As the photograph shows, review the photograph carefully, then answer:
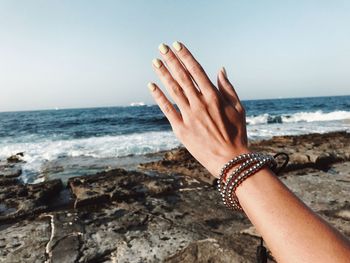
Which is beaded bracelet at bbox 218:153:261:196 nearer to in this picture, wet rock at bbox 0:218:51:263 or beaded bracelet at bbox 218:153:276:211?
beaded bracelet at bbox 218:153:276:211

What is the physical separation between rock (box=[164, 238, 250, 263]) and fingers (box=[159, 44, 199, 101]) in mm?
1605

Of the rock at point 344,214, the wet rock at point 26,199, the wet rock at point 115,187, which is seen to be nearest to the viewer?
the rock at point 344,214

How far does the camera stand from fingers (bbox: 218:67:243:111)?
104 cm

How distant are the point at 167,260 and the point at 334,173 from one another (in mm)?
3714

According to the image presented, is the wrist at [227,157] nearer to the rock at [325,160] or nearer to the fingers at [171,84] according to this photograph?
the fingers at [171,84]

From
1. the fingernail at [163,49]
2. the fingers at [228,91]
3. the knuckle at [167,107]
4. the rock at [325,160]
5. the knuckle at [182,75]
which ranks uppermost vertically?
the fingernail at [163,49]

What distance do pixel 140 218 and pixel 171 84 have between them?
7.59 feet

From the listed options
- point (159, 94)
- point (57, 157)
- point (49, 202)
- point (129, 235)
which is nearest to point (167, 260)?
point (129, 235)

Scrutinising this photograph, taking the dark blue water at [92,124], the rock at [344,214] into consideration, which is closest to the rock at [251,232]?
the rock at [344,214]

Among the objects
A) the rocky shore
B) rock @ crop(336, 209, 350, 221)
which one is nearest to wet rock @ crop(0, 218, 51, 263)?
the rocky shore

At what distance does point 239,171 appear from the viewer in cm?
88

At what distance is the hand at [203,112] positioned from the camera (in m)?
0.98

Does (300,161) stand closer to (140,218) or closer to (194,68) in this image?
(140,218)

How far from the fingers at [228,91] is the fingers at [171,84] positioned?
15cm
